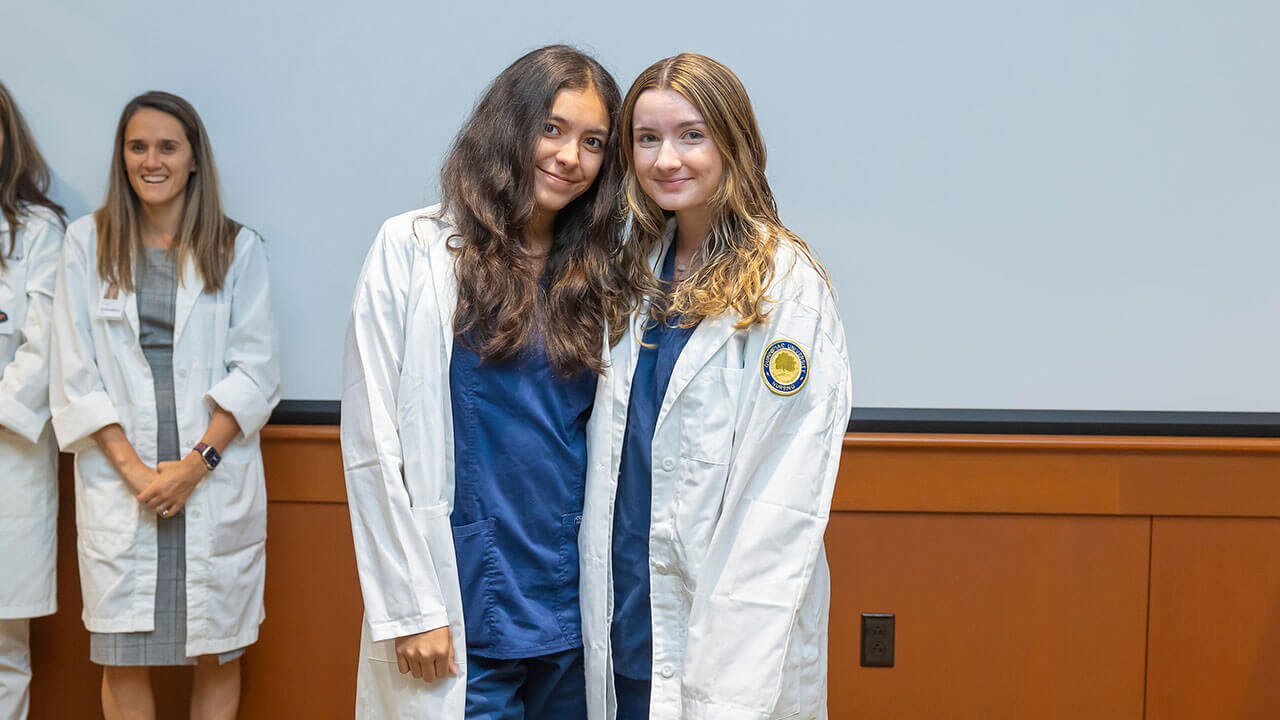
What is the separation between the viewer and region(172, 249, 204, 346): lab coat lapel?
210 cm

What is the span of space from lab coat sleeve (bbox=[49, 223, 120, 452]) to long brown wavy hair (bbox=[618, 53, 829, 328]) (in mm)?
1326

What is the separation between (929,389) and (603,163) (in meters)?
1.12

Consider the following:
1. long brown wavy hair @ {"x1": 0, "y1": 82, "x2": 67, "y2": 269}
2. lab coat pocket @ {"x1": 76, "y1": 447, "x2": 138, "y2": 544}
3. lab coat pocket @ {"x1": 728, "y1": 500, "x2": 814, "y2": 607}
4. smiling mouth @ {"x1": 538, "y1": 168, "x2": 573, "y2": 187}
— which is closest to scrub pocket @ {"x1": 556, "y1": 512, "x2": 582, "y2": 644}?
lab coat pocket @ {"x1": 728, "y1": 500, "x2": 814, "y2": 607}

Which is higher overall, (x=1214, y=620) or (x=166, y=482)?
(x=166, y=482)

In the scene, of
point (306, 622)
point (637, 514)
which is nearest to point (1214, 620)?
point (637, 514)

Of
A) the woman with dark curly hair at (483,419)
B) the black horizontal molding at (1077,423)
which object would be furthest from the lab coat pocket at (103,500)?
the black horizontal molding at (1077,423)

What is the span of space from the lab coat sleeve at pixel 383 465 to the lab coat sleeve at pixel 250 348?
2.71 feet

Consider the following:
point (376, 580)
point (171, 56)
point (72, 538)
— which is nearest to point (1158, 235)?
point (376, 580)

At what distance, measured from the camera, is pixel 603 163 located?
1.53 metres

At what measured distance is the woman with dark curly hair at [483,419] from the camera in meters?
1.34

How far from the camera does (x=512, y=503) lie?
140 centimetres

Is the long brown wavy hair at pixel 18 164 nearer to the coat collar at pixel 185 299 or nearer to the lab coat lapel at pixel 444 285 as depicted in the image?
the coat collar at pixel 185 299

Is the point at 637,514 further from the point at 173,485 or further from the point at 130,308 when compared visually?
the point at 130,308

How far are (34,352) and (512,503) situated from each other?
4.73 ft
